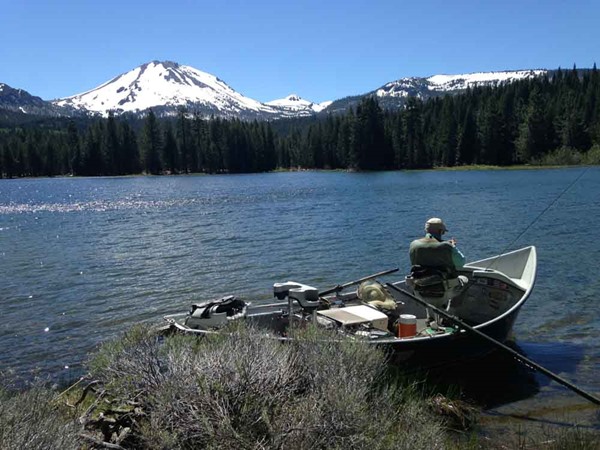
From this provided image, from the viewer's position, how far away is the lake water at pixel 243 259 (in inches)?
491

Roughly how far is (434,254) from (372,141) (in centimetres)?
10371

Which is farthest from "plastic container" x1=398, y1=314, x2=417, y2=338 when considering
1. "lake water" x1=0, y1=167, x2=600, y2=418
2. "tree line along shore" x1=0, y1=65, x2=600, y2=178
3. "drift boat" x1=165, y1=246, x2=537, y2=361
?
"tree line along shore" x1=0, y1=65, x2=600, y2=178

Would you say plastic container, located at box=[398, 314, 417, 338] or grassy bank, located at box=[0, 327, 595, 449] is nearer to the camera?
grassy bank, located at box=[0, 327, 595, 449]

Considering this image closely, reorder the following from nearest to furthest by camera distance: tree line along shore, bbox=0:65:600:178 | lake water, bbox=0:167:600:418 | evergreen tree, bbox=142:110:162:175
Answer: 1. lake water, bbox=0:167:600:418
2. tree line along shore, bbox=0:65:600:178
3. evergreen tree, bbox=142:110:162:175

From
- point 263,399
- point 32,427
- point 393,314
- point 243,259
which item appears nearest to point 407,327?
point 393,314

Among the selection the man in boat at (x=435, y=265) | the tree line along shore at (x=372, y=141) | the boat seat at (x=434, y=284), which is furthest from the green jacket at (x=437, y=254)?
the tree line along shore at (x=372, y=141)

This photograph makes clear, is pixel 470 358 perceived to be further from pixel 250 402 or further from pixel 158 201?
pixel 158 201

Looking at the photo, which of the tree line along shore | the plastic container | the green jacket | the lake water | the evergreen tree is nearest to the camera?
the plastic container

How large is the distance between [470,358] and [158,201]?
162 ft

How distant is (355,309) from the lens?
10.4 m

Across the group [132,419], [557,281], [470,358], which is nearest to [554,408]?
[470,358]

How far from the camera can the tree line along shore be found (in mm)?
104625

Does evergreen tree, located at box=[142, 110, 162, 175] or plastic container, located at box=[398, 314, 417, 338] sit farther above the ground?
evergreen tree, located at box=[142, 110, 162, 175]

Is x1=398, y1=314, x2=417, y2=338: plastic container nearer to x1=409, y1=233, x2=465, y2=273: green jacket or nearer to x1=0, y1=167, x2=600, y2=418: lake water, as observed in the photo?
x1=409, y1=233, x2=465, y2=273: green jacket
